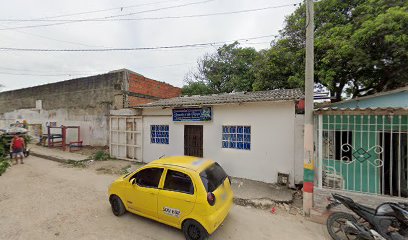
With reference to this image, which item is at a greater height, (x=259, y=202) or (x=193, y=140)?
(x=193, y=140)

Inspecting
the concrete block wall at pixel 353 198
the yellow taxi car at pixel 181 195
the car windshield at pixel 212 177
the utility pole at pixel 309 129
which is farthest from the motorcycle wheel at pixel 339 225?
the car windshield at pixel 212 177

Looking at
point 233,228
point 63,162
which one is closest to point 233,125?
point 233,228

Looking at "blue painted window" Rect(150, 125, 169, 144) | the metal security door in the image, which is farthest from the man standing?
the metal security door

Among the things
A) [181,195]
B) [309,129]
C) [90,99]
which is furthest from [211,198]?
[90,99]

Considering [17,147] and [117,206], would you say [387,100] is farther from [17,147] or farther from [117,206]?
[17,147]

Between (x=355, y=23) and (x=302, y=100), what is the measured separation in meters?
7.07

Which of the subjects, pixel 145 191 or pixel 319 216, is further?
pixel 319 216

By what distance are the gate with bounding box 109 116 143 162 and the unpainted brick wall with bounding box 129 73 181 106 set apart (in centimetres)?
184

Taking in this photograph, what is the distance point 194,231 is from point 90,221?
2.48 m

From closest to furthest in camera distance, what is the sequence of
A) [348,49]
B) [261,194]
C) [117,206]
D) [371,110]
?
[371,110], [117,206], [261,194], [348,49]

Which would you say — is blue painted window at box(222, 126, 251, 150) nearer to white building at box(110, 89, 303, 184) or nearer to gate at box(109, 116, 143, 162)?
white building at box(110, 89, 303, 184)

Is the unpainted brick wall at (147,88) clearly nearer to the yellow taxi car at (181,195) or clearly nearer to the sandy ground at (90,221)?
the sandy ground at (90,221)

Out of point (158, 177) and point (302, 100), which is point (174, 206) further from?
point (302, 100)

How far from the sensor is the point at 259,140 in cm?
670
